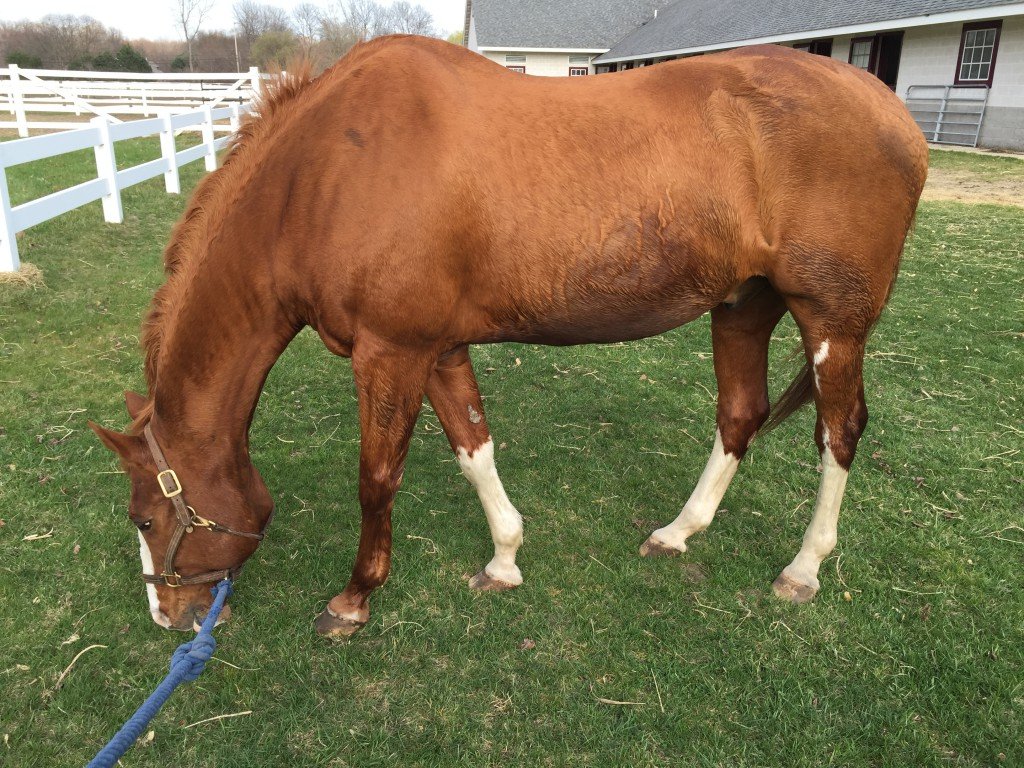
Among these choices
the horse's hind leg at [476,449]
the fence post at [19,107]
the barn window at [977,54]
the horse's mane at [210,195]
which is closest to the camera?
the horse's mane at [210,195]

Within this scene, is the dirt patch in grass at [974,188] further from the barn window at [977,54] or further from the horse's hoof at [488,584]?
the horse's hoof at [488,584]

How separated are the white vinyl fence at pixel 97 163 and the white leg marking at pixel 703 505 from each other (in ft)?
7.72

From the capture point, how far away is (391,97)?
2.29 metres

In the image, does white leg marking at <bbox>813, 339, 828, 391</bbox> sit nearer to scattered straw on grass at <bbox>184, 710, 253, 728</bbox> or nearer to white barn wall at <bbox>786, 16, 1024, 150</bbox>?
scattered straw on grass at <bbox>184, 710, 253, 728</bbox>

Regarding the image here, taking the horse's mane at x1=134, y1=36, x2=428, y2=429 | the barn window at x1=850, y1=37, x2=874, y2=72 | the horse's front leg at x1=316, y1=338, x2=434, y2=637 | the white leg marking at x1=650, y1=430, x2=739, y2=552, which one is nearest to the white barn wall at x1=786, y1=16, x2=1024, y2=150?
the barn window at x1=850, y1=37, x2=874, y2=72

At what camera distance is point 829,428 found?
2721 millimetres

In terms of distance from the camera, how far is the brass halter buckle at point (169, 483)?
2289 millimetres

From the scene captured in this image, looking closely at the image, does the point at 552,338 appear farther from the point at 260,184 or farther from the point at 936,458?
the point at 936,458

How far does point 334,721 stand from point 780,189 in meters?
2.31

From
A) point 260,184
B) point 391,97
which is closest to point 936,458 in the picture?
point 391,97

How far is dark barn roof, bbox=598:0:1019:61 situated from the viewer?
53.7 feet

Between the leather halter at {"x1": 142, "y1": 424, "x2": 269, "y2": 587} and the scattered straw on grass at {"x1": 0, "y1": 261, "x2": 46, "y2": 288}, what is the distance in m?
4.55

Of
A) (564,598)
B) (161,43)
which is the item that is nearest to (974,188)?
(564,598)

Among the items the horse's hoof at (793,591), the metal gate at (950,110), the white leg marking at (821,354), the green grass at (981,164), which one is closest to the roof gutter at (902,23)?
the metal gate at (950,110)
